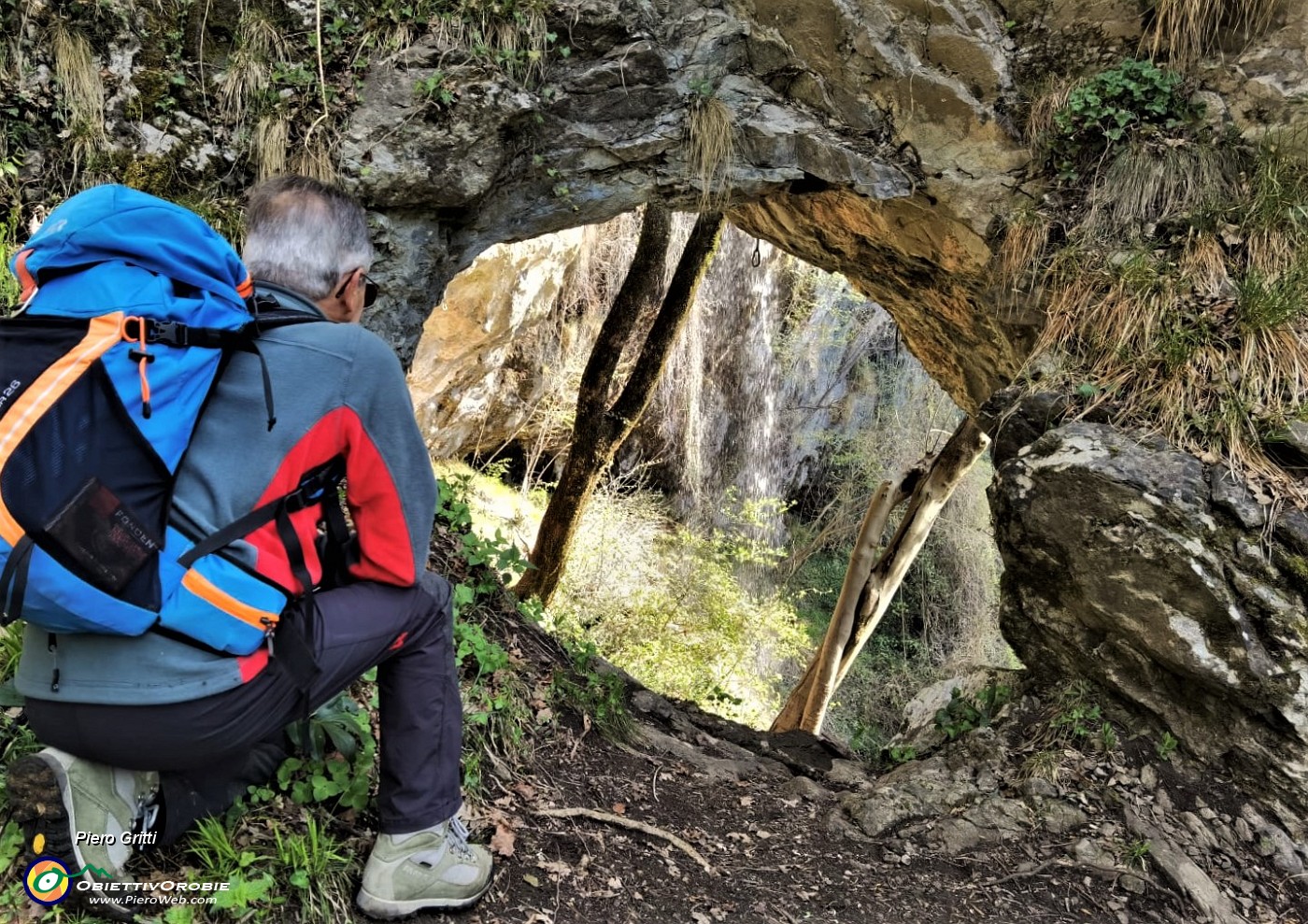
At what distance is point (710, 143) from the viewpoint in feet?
15.6

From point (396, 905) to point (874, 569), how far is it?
21.0ft

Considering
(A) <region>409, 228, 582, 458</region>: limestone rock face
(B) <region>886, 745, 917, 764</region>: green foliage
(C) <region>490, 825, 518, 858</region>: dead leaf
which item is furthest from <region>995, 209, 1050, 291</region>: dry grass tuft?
(A) <region>409, 228, 582, 458</region>: limestone rock face

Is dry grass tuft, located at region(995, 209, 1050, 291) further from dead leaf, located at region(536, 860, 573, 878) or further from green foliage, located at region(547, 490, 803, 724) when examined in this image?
green foliage, located at region(547, 490, 803, 724)

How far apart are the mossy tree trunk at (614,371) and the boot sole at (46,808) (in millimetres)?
5066

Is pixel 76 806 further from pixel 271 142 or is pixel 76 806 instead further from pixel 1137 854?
pixel 1137 854

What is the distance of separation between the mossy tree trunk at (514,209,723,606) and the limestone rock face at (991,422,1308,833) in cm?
345

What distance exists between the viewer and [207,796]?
227 centimetres

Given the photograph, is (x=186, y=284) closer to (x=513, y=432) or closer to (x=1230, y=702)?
(x=1230, y=702)

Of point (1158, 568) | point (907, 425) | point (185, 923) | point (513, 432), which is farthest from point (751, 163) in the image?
point (907, 425)

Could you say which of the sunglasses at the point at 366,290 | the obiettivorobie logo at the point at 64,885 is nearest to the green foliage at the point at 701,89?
the sunglasses at the point at 366,290

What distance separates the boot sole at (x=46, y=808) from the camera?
74.4 inches

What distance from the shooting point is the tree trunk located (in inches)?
302

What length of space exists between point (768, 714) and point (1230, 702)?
32.3 feet

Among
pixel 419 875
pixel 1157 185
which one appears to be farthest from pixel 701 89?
pixel 419 875
